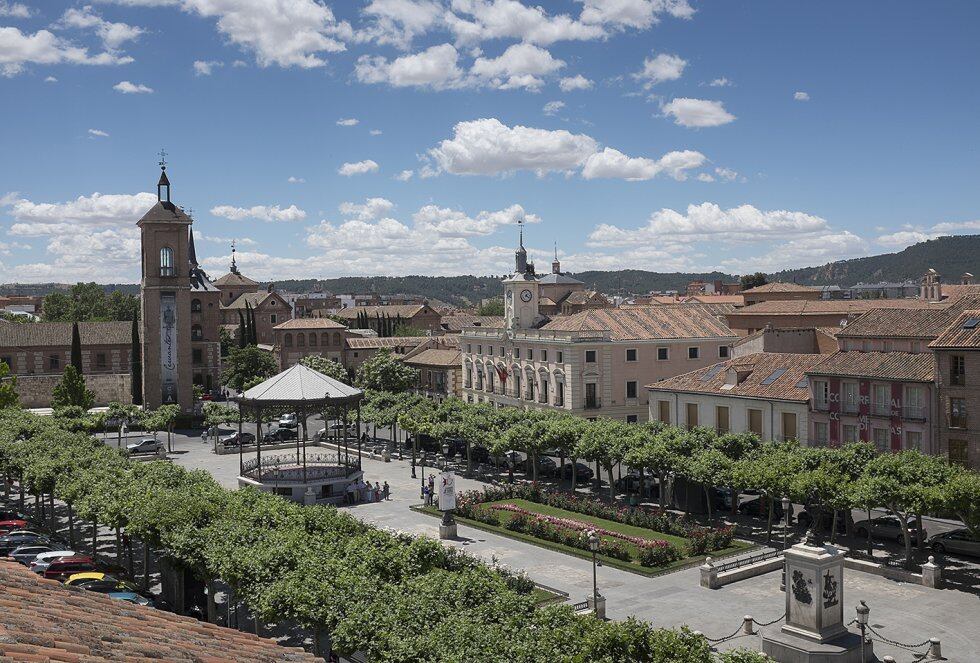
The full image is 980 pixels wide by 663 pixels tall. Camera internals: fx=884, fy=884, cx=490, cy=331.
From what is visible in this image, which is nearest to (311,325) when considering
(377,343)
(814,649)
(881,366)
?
(377,343)

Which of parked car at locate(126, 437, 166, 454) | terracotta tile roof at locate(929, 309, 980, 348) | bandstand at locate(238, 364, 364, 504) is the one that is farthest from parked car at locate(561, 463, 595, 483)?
parked car at locate(126, 437, 166, 454)

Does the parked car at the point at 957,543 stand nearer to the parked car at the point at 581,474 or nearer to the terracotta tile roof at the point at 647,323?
the parked car at the point at 581,474

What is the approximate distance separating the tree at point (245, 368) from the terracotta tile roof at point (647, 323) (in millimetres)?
47645

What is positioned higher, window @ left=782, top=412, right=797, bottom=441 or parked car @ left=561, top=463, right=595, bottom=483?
window @ left=782, top=412, right=797, bottom=441

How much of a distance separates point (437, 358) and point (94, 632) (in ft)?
298

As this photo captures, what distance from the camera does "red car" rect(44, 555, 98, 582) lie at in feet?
118

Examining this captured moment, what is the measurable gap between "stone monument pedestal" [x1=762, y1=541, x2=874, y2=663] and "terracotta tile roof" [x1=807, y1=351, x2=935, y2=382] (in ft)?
82.6

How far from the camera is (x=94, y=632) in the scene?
1155 centimetres

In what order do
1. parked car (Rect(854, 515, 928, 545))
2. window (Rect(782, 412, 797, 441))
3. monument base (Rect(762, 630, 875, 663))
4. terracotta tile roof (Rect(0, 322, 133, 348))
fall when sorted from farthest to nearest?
1. terracotta tile roof (Rect(0, 322, 133, 348))
2. window (Rect(782, 412, 797, 441))
3. parked car (Rect(854, 515, 928, 545))
4. monument base (Rect(762, 630, 875, 663))

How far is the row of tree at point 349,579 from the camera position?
19297 millimetres

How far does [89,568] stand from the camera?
37.2 m

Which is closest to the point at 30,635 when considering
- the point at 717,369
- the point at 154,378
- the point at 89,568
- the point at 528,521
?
the point at 89,568

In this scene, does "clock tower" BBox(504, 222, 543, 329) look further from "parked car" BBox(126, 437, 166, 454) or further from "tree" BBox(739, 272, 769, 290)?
"tree" BBox(739, 272, 769, 290)

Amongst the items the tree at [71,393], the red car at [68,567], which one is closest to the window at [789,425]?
the red car at [68,567]
